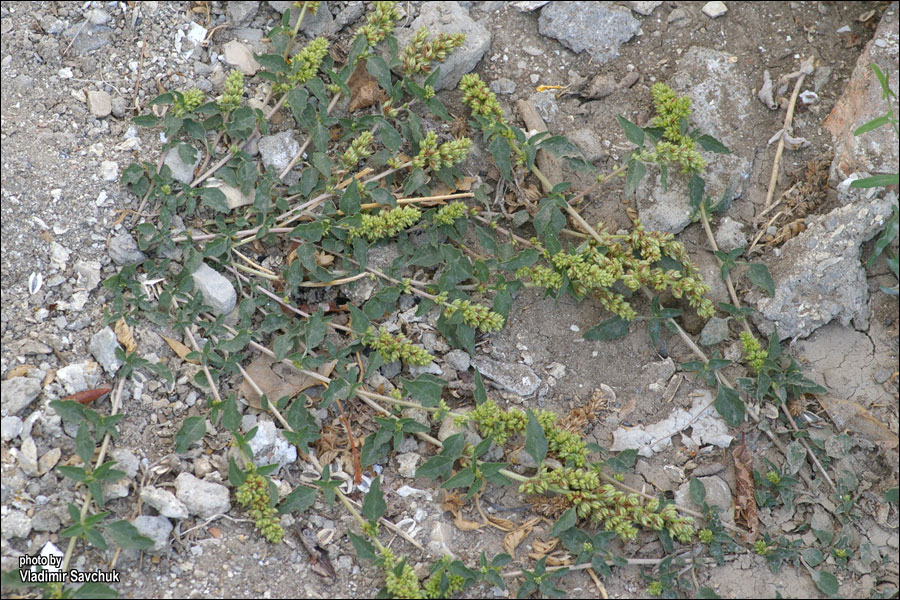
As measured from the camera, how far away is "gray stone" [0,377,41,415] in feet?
9.72

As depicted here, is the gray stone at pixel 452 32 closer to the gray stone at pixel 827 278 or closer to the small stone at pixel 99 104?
the small stone at pixel 99 104

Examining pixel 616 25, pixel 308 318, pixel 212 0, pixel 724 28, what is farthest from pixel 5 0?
pixel 724 28

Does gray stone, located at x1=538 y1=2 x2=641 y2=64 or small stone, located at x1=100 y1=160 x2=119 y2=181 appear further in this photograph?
gray stone, located at x1=538 y1=2 x2=641 y2=64

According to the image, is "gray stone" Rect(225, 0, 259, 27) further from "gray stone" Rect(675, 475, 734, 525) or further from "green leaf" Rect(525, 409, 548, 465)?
"gray stone" Rect(675, 475, 734, 525)

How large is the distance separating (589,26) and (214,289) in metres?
2.57

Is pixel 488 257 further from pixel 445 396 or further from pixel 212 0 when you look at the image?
pixel 212 0

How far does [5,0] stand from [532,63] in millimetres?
2815

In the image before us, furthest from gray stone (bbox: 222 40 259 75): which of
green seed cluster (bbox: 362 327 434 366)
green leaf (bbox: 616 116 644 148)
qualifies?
green leaf (bbox: 616 116 644 148)

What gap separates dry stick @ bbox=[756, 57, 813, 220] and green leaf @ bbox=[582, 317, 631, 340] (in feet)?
3.22

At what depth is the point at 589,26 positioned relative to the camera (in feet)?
13.4

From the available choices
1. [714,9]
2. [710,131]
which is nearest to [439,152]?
[710,131]

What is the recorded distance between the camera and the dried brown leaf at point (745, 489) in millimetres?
3246

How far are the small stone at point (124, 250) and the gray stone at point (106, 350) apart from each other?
0.37 metres

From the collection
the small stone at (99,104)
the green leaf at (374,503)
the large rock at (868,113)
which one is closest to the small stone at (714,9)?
the large rock at (868,113)
